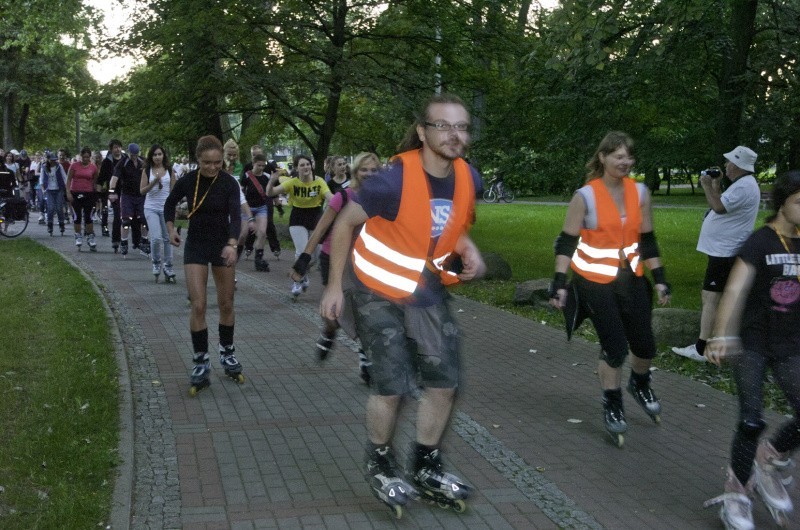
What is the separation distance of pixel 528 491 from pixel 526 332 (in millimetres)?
5555

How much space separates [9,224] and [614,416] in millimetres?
18090

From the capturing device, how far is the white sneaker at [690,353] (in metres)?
9.60

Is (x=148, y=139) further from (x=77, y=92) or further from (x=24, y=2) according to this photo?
(x=24, y=2)

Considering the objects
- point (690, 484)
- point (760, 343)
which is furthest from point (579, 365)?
point (760, 343)

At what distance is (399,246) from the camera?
200 inches

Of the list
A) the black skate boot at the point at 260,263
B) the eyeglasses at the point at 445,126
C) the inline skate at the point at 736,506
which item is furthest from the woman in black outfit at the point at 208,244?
the black skate boot at the point at 260,263

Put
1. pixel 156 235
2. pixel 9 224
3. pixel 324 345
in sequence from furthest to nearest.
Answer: pixel 9 224 < pixel 156 235 < pixel 324 345

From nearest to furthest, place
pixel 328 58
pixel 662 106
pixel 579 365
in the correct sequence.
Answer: pixel 579 365, pixel 662 106, pixel 328 58

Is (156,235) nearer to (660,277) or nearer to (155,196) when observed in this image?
(155,196)

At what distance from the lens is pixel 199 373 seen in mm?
7820

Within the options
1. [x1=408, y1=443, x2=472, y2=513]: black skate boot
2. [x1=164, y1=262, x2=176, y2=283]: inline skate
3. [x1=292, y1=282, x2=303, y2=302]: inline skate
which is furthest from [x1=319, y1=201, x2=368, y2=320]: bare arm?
[x1=164, y1=262, x2=176, y2=283]: inline skate

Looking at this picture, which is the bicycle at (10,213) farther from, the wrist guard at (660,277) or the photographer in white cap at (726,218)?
the wrist guard at (660,277)

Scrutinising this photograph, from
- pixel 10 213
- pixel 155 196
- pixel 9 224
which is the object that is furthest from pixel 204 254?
pixel 9 224

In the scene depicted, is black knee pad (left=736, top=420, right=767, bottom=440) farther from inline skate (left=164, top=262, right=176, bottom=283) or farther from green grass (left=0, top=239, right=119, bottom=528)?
inline skate (left=164, top=262, right=176, bottom=283)
